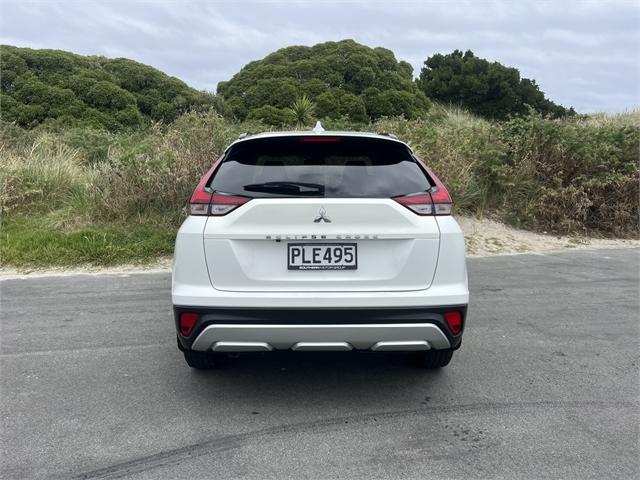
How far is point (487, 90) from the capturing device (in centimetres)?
2697

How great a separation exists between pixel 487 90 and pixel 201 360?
26759 millimetres

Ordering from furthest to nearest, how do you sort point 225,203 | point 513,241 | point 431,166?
point 431,166 < point 513,241 < point 225,203

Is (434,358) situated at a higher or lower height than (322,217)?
lower

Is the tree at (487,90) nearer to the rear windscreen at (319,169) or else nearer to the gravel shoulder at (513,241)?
the gravel shoulder at (513,241)

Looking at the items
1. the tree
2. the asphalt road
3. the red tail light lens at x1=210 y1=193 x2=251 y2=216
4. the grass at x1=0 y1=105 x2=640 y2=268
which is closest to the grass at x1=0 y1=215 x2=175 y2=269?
the grass at x1=0 y1=105 x2=640 y2=268

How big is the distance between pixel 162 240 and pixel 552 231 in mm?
7025

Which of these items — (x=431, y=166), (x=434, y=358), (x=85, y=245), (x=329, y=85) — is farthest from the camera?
(x=329, y=85)

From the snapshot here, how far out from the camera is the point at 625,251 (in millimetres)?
8922

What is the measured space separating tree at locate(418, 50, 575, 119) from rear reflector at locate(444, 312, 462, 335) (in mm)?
25100

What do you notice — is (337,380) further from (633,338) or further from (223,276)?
(633,338)

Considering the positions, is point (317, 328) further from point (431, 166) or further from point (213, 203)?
point (431, 166)

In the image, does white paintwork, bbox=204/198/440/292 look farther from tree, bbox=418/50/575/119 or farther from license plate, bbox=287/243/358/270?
tree, bbox=418/50/575/119

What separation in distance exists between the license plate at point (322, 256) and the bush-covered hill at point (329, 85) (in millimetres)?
15899

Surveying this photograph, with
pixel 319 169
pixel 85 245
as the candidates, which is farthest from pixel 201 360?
pixel 85 245
